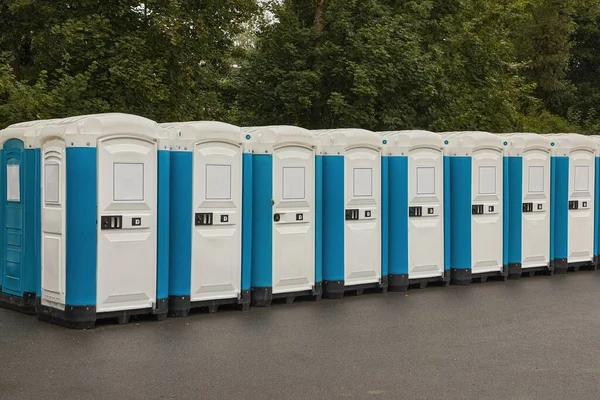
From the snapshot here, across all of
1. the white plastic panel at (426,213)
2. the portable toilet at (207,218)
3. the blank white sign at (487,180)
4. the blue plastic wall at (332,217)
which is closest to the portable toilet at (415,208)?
the white plastic panel at (426,213)

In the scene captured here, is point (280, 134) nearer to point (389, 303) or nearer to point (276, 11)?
point (389, 303)

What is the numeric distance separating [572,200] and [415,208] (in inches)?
136

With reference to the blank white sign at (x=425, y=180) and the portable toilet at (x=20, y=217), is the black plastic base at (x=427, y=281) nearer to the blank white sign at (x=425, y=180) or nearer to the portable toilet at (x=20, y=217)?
the blank white sign at (x=425, y=180)

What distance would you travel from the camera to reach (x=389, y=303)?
1111cm

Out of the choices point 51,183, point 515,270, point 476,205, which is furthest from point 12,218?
point 515,270

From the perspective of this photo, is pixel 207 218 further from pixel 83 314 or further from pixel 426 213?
pixel 426 213

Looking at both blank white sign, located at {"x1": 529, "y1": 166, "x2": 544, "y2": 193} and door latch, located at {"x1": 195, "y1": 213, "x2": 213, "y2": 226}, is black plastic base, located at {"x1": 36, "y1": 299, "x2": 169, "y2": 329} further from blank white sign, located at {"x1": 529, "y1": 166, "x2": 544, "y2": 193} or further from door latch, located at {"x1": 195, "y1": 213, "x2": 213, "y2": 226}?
blank white sign, located at {"x1": 529, "y1": 166, "x2": 544, "y2": 193}

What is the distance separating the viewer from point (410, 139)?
12117 millimetres

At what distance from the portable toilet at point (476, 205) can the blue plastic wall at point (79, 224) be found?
18.4ft

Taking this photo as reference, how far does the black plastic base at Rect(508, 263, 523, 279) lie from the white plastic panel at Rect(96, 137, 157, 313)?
245 inches

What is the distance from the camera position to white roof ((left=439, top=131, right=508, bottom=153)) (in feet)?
41.4

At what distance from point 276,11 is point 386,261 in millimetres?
11246

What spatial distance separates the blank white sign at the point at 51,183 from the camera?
30.4 ft

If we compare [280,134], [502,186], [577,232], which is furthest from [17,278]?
[577,232]
